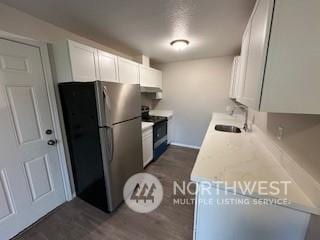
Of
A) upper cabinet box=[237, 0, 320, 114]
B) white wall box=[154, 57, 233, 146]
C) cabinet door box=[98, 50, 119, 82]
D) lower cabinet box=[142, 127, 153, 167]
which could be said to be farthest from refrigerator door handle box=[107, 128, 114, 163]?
white wall box=[154, 57, 233, 146]

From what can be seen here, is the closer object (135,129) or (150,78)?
(135,129)

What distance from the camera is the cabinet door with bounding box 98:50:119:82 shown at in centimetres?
206

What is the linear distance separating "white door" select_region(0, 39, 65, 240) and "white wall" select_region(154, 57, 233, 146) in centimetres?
296

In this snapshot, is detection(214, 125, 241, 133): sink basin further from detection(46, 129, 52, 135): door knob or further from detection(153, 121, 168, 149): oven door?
detection(46, 129, 52, 135): door knob

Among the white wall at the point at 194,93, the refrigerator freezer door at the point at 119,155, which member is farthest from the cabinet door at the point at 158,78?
the refrigerator freezer door at the point at 119,155

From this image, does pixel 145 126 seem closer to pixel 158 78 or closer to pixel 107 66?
pixel 107 66

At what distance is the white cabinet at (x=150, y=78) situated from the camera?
10.1ft

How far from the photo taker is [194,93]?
12.6 ft

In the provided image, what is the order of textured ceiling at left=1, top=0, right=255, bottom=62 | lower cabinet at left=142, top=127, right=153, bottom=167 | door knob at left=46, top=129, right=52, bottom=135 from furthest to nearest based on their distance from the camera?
1. lower cabinet at left=142, top=127, right=153, bottom=167
2. door knob at left=46, top=129, right=52, bottom=135
3. textured ceiling at left=1, top=0, right=255, bottom=62

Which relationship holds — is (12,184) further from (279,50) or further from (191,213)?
(279,50)

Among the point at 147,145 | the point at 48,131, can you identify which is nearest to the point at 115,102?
the point at 48,131

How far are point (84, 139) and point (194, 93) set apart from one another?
115 inches

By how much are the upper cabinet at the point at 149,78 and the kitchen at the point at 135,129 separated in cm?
59

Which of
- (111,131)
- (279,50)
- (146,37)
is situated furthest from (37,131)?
(279,50)
